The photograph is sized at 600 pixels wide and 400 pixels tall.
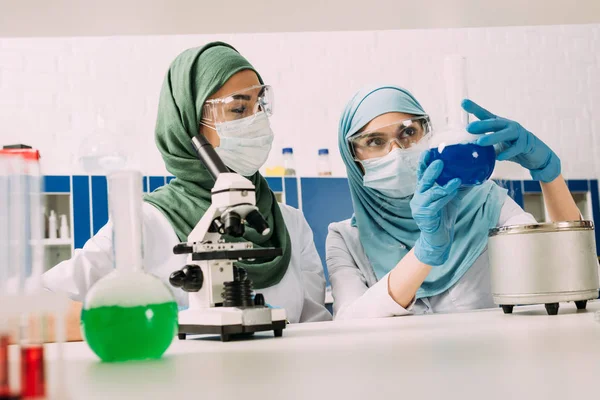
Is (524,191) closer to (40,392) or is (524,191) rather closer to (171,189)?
(171,189)

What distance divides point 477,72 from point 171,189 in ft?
14.1

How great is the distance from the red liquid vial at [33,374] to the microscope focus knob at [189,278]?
726mm

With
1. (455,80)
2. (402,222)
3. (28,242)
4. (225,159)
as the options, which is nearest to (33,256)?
(28,242)

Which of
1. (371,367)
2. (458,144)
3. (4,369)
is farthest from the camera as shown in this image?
(458,144)

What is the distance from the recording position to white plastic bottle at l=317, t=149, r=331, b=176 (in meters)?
4.79

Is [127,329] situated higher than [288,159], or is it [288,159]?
[288,159]

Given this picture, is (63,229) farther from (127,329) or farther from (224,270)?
(127,329)

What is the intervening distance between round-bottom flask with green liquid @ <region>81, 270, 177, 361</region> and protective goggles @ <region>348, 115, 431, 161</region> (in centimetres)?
149

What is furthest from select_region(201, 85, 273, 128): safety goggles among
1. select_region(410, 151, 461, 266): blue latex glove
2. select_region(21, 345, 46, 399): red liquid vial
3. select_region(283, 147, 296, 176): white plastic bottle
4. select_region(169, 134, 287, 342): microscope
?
select_region(283, 147, 296, 176): white plastic bottle

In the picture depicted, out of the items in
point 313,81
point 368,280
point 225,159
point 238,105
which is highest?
point 313,81

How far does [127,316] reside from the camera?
73cm

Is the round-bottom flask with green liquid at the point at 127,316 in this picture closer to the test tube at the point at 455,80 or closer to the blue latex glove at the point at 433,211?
the test tube at the point at 455,80

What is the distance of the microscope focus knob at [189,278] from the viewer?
1.08 metres

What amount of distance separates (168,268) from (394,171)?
0.79 m
